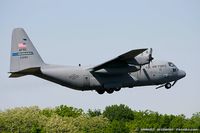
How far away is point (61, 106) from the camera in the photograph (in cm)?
18700

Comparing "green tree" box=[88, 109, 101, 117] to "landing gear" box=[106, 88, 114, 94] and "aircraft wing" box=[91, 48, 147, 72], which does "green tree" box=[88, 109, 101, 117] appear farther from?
"aircraft wing" box=[91, 48, 147, 72]

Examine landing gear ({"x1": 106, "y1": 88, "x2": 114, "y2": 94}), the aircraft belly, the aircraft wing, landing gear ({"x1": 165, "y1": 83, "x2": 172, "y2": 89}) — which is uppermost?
the aircraft wing

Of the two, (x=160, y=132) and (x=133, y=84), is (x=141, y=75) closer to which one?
(x=133, y=84)

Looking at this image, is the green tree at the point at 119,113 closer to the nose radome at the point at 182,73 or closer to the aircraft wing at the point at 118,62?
the nose radome at the point at 182,73

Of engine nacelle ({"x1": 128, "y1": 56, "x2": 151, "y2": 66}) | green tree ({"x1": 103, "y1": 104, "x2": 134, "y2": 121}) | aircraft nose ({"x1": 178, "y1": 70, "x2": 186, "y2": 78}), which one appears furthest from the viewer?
green tree ({"x1": 103, "y1": 104, "x2": 134, "y2": 121})

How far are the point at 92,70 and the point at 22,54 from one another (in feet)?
23.0

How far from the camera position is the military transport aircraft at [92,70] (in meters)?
70.7

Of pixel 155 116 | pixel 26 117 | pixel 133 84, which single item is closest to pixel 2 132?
pixel 26 117

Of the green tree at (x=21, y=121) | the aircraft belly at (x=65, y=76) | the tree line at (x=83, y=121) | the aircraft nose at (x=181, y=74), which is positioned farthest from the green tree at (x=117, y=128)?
the aircraft belly at (x=65, y=76)

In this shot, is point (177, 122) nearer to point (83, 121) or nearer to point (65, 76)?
point (83, 121)

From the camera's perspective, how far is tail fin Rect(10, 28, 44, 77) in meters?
70.3

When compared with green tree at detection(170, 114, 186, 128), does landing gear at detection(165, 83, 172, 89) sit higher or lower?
higher

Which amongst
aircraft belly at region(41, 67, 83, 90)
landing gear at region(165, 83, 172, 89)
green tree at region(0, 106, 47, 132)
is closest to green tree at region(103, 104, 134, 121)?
green tree at region(0, 106, 47, 132)

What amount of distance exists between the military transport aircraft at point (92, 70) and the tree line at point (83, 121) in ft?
268
